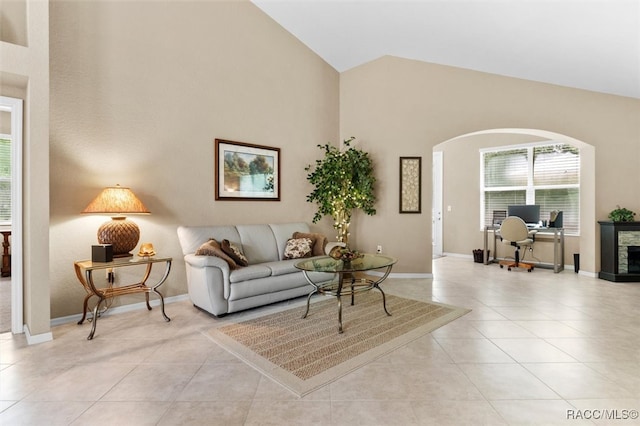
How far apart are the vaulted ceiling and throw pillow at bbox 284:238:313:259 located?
3176mm

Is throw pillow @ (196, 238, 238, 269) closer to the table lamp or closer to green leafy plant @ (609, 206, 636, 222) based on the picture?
the table lamp

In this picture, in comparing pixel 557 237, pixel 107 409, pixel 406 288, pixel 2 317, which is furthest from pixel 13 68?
pixel 557 237

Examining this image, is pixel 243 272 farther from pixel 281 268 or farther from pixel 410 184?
pixel 410 184

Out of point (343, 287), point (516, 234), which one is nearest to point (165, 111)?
point (343, 287)

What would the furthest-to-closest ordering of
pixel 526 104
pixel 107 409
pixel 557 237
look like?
pixel 557 237, pixel 526 104, pixel 107 409

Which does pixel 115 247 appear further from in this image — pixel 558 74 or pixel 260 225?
pixel 558 74

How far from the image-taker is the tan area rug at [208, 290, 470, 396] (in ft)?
7.45

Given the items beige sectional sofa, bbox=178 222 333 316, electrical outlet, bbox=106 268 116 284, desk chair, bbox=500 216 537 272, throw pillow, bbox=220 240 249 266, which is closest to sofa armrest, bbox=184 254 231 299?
beige sectional sofa, bbox=178 222 333 316

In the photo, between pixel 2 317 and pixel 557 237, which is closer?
pixel 2 317

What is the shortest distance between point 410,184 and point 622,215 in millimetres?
3197

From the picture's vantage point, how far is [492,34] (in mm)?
4031

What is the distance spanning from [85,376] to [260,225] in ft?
8.61

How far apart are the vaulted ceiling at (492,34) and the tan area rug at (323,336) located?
330 centimetres

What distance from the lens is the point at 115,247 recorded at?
316 cm
